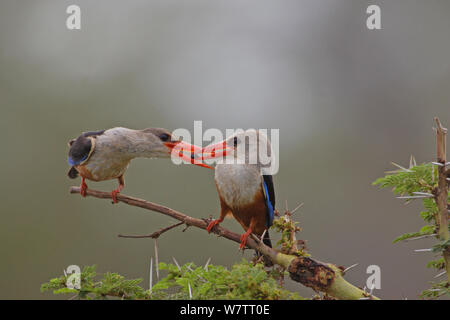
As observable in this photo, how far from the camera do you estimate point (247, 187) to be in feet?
8.74

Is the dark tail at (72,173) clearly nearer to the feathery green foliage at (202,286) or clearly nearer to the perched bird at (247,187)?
the perched bird at (247,187)

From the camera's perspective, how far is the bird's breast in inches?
103

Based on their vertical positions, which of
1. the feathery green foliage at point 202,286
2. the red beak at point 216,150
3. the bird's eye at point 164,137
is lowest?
the feathery green foliage at point 202,286

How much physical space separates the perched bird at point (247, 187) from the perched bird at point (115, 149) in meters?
0.37

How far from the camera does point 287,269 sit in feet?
6.24

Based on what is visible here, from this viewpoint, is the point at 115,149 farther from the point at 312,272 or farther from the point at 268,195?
the point at 312,272

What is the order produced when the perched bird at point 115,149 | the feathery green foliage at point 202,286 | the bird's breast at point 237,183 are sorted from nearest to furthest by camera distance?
the feathery green foliage at point 202,286 < the perched bird at point 115,149 < the bird's breast at point 237,183

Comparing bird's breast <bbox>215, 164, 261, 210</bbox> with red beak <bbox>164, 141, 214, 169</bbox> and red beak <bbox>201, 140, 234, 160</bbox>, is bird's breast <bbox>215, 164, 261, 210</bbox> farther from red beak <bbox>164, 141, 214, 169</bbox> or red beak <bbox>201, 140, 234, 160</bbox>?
red beak <bbox>164, 141, 214, 169</bbox>

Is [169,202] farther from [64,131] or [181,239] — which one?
[64,131]

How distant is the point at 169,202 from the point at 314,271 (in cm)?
376

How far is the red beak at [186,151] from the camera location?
221 centimetres

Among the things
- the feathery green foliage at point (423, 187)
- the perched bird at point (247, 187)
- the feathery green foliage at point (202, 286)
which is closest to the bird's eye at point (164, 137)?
the perched bird at point (247, 187)

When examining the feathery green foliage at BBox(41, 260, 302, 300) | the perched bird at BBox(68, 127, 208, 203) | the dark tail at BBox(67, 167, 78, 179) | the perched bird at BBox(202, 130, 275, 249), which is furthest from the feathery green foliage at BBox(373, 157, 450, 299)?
the dark tail at BBox(67, 167, 78, 179)
